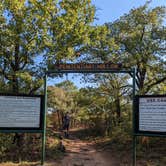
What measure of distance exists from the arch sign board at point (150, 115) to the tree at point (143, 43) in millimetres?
6474

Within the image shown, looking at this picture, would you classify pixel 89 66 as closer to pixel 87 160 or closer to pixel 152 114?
pixel 152 114

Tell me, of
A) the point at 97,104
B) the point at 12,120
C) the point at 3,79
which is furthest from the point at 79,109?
the point at 12,120

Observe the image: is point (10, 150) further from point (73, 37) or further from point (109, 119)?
point (109, 119)

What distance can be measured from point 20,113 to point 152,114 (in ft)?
14.1

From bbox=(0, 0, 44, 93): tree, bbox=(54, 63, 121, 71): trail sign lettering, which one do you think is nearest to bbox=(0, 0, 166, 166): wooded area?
bbox=(0, 0, 44, 93): tree

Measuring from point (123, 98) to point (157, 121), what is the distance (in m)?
10.2

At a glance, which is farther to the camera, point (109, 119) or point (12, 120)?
point (109, 119)

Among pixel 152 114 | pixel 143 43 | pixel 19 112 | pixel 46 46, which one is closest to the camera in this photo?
pixel 152 114

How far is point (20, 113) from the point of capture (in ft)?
34.4

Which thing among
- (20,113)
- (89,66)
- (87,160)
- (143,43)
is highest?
(143,43)

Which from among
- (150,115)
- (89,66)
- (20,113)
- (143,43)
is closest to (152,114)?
(150,115)

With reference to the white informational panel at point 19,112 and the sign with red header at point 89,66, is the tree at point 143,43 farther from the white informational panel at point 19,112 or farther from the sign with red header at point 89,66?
the white informational panel at point 19,112

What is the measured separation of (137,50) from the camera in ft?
55.2

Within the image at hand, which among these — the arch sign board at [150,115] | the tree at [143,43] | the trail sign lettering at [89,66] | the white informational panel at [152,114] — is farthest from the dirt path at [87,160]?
the tree at [143,43]
